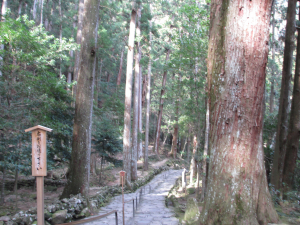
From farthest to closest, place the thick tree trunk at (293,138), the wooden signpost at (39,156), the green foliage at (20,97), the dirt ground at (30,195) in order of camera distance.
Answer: the thick tree trunk at (293,138), the dirt ground at (30,195), the green foliage at (20,97), the wooden signpost at (39,156)

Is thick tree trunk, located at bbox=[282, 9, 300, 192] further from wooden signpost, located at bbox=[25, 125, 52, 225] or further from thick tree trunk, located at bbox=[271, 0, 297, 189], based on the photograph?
wooden signpost, located at bbox=[25, 125, 52, 225]

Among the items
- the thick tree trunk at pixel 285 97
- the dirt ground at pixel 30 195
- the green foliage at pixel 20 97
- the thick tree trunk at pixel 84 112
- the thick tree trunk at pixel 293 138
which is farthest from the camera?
the thick tree trunk at pixel 285 97

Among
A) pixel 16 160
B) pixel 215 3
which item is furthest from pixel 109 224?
pixel 215 3

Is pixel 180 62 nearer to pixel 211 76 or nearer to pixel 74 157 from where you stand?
pixel 74 157

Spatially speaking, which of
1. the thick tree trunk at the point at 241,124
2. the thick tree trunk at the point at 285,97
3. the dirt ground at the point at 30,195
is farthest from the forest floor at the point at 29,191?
the thick tree trunk at the point at 285,97

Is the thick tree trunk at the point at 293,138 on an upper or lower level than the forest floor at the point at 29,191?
upper

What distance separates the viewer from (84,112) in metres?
7.28

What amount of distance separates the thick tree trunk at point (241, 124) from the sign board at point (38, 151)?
8.98ft

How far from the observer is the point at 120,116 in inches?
626

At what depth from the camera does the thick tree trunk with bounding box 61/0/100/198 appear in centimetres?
708

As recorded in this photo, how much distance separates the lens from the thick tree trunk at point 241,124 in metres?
3.11

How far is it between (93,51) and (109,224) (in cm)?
537

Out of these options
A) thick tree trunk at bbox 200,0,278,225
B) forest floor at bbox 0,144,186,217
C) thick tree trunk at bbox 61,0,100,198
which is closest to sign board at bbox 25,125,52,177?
thick tree trunk at bbox 200,0,278,225

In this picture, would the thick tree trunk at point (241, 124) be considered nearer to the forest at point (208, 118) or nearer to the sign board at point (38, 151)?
the forest at point (208, 118)
